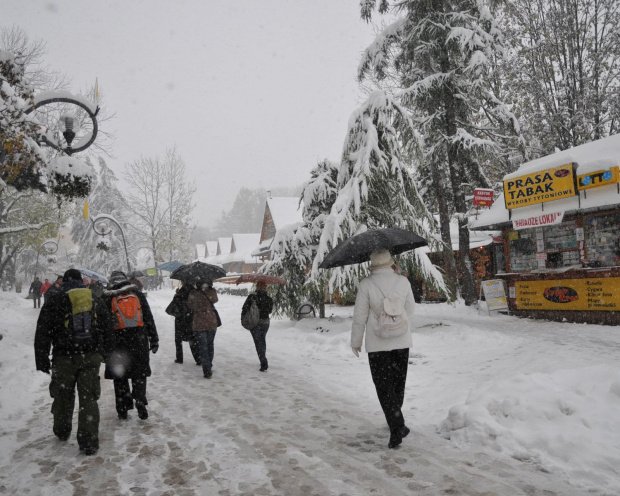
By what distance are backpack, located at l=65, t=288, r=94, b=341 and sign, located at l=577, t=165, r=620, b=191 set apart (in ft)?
38.6

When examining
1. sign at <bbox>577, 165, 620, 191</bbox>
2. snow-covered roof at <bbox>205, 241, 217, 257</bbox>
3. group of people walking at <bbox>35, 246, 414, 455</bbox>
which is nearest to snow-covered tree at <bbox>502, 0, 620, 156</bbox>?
sign at <bbox>577, 165, 620, 191</bbox>

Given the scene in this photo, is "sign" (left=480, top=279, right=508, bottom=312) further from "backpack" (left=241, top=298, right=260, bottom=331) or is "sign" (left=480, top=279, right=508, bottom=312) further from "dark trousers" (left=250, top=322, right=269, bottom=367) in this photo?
"backpack" (left=241, top=298, right=260, bottom=331)

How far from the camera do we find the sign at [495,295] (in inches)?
538

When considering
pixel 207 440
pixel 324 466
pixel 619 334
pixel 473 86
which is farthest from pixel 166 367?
pixel 473 86

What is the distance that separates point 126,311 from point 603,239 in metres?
11.9

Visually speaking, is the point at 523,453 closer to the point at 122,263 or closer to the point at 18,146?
the point at 18,146

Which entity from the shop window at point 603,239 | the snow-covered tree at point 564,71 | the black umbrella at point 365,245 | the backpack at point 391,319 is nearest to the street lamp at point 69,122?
the black umbrella at point 365,245

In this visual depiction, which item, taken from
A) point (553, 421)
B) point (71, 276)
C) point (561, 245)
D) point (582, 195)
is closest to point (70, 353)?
point (71, 276)

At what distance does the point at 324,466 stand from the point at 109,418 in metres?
3.34

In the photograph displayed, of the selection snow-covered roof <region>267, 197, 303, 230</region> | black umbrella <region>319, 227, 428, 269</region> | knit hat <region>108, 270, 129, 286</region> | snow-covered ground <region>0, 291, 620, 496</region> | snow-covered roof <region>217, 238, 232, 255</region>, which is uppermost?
snow-covered roof <region>267, 197, 303, 230</region>

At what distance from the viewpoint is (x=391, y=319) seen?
427cm

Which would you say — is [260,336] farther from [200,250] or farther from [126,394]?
[200,250]

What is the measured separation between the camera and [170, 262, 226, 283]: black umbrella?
8.21 meters

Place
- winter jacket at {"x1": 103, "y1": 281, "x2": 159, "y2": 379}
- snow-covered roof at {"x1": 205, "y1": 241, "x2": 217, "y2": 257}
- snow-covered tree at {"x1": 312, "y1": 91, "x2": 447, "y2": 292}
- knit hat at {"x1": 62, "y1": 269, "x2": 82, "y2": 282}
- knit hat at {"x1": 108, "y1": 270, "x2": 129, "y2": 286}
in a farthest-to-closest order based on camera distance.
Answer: snow-covered roof at {"x1": 205, "y1": 241, "x2": 217, "y2": 257}
snow-covered tree at {"x1": 312, "y1": 91, "x2": 447, "y2": 292}
knit hat at {"x1": 108, "y1": 270, "x2": 129, "y2": 286}
winter jacket at {"x1": 103, "y1": 281, "x2": 159, "y2": 379}
knit hat at {"x1": 62, "y1": 269, "x2": 82, "y2": 282}
